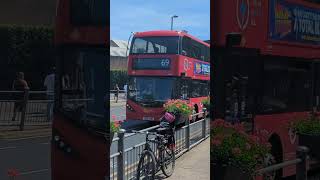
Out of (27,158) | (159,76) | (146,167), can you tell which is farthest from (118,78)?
(159,76)

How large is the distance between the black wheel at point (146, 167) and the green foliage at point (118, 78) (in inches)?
28.3

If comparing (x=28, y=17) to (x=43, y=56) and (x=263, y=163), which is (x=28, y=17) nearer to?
(x=43, y=56)

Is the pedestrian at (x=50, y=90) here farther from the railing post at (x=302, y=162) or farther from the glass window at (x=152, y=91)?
the railing post at (x=302, y=162)

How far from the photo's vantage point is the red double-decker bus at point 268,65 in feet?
13.6

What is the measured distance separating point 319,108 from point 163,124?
2342mm

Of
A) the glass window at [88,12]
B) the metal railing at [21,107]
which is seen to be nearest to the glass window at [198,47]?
the glass window at [88,12]

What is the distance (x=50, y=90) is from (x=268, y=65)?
2.48 m

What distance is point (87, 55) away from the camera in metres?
3.29

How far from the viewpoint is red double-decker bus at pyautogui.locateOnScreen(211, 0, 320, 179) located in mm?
4141

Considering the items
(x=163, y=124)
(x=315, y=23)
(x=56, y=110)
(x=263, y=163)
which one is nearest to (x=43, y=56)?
(x=56, y=110)

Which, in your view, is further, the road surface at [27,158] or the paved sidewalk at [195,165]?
the paved sidewalk at [195,165]

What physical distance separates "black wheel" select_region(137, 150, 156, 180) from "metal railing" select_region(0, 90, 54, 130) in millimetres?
1023

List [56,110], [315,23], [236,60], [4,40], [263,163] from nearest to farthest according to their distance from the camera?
[4,40] < [56,110] < [236,60] < [263,163] < [315,23]

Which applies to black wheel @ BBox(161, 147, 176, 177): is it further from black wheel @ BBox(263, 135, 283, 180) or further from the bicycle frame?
black wheel @ BBox(263, 135, 283, 180)
